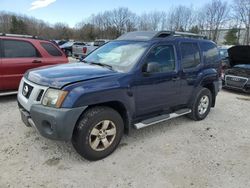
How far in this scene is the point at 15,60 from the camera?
618 cm

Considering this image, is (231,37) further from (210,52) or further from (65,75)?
(65,75)

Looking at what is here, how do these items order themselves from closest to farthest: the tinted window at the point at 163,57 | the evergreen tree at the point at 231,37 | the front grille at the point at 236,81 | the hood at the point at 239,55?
the tinted window at the point at 163,57
the front grille at the point at 236,81
the hood at the point at 239,55
the evergreen tree at the point at 231,37

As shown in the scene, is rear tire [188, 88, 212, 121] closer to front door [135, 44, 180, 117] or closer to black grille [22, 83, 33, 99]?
front door [135, 44, 180, 117]

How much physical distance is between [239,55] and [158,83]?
6.55 m

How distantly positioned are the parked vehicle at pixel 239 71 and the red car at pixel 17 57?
6.49m

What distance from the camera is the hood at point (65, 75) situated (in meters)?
3.19

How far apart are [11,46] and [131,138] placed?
419 centimetres

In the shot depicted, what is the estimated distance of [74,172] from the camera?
3195 millimetres

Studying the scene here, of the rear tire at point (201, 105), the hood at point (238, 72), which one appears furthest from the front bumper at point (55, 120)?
the hood at point (238, 72)

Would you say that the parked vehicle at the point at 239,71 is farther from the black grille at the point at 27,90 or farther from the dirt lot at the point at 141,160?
the black grille at the point at 27,90

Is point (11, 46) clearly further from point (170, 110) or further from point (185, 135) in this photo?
point (185, 135)

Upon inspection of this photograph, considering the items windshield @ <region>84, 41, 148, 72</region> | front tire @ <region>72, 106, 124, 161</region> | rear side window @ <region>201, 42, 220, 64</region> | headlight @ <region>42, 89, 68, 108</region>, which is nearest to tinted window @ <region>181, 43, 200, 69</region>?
rear side window @ <region>201, 42, 220, 64</region>

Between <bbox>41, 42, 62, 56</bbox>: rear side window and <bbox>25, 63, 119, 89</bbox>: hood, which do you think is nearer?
<bbox>25, 63, 119, 89</bbox>: hood

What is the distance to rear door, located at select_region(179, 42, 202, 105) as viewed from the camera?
4.71 metres
